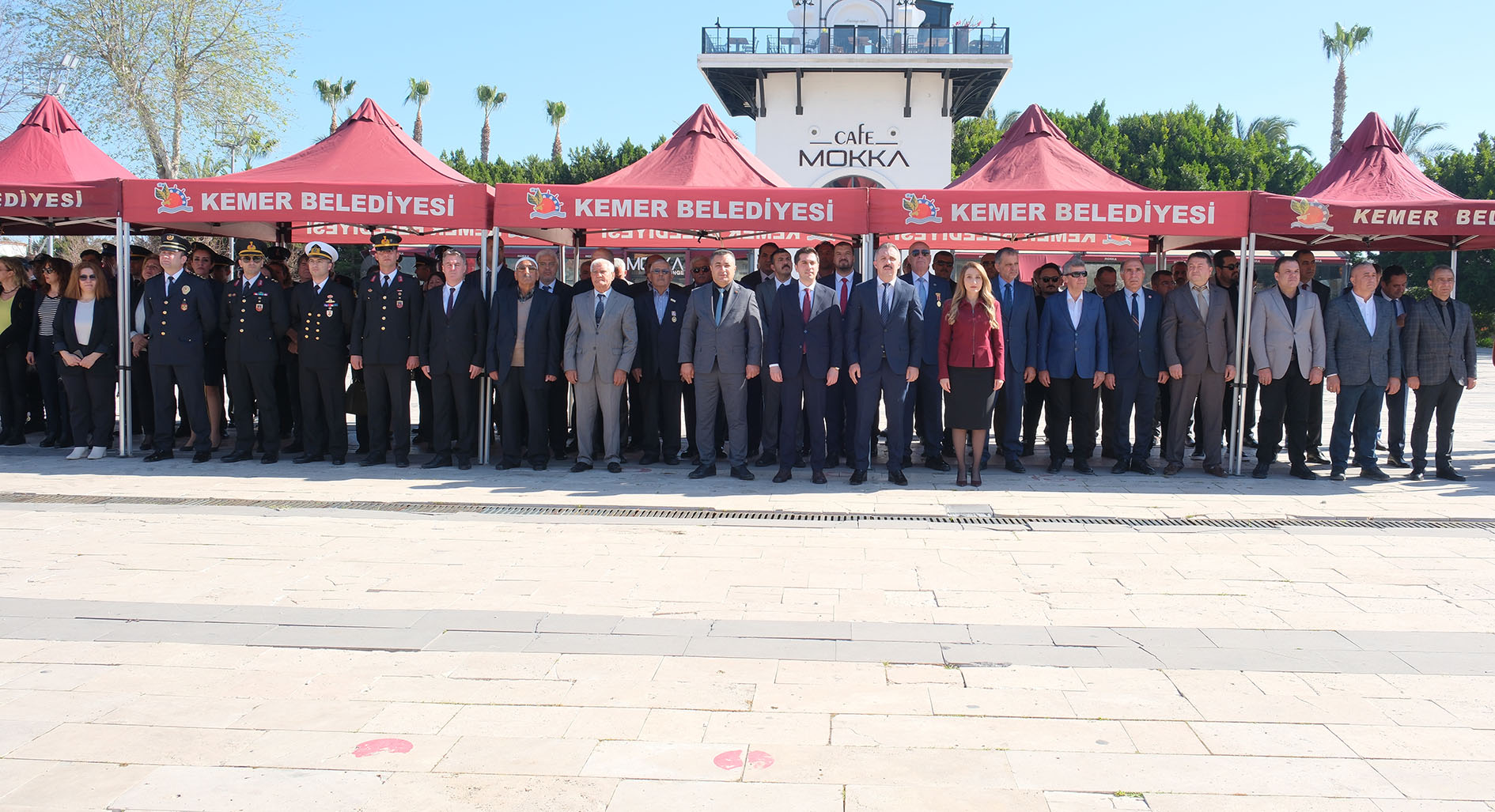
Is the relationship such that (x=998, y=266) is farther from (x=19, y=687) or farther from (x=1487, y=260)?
(x=1487, y=260)

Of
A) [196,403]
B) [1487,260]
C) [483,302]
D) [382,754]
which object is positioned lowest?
[382,754]

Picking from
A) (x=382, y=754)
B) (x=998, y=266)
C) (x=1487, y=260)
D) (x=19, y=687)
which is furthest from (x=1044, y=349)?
(x=1487, y=260)

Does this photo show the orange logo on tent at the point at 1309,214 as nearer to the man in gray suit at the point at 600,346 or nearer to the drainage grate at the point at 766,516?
the drainage grate at the point at 766,516

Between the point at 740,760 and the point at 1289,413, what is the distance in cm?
764

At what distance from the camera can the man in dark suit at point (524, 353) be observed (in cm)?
894

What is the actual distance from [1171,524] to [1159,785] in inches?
166

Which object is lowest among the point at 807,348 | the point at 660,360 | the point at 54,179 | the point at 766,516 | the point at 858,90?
the point at 766,516

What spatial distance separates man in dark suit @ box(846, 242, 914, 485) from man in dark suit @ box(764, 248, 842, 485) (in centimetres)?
17

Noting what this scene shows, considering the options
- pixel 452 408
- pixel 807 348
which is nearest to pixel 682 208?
pixel 807 348

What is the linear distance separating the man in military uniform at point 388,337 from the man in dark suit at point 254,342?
28.3 inches

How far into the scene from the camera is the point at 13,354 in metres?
10.3

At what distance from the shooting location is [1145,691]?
3986mm

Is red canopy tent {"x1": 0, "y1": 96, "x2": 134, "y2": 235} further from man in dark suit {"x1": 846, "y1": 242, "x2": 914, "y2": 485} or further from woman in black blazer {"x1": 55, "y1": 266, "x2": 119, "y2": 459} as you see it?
man in dark suit {"x1": 846, "y1": 242, "x2": 914, "y2": 485}

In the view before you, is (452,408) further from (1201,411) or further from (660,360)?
(1201,411)
